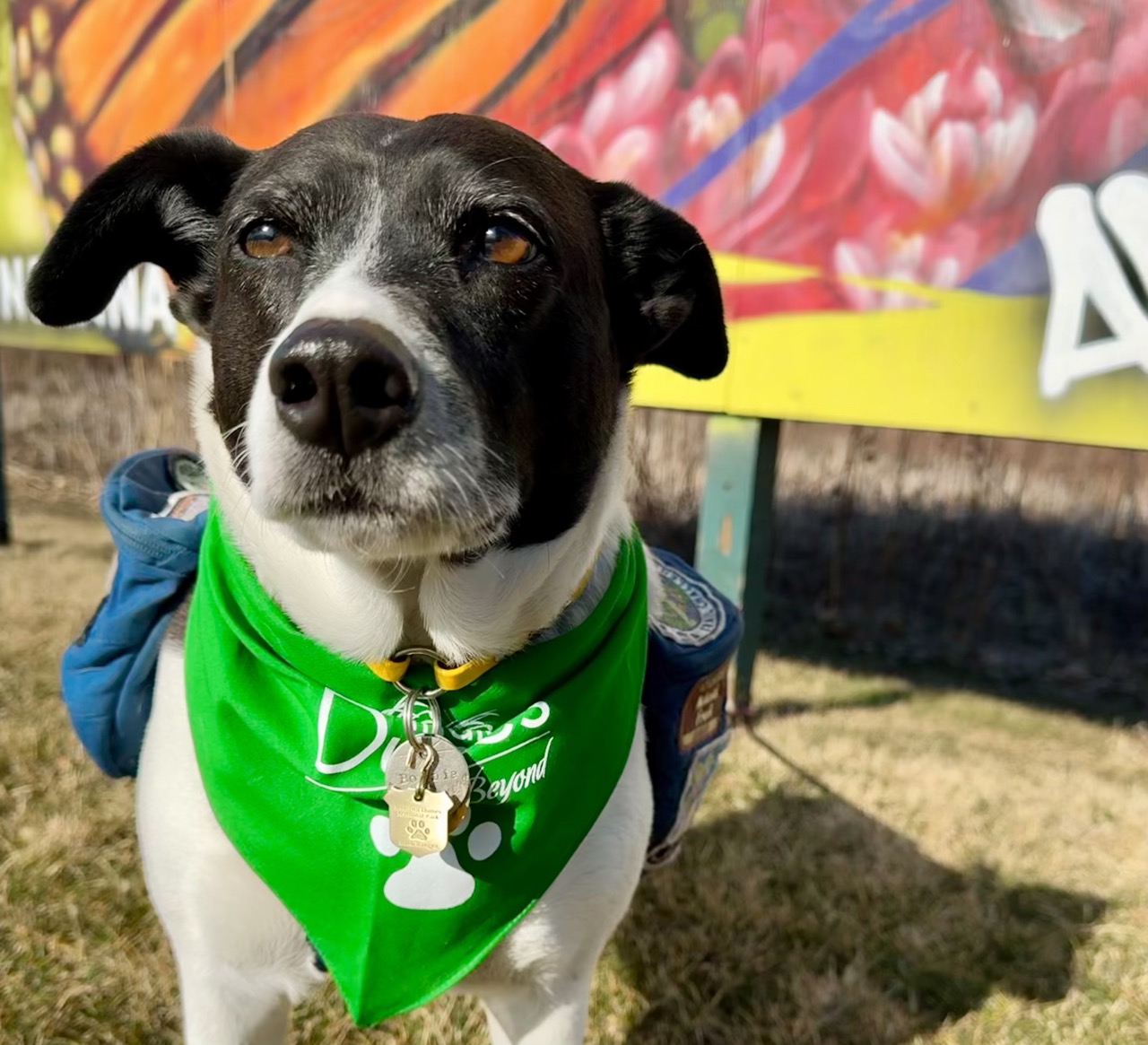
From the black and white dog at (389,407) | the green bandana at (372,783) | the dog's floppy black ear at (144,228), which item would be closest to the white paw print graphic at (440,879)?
the green bandana at (372,783)

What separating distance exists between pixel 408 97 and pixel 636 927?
9.45ft

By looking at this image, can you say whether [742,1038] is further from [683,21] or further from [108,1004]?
[683,21]

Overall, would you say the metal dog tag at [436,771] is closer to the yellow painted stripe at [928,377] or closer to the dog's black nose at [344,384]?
the dog's black nose at [344,384]

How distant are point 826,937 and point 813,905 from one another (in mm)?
129

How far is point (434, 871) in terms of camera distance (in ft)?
4.76

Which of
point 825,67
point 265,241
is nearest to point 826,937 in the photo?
point 265,241

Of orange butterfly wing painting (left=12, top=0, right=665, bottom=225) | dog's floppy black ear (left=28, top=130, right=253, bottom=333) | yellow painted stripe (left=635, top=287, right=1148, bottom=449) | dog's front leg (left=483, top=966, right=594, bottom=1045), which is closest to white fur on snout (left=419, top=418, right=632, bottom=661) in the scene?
dog's front leg (left=483, top=966, right=594, bottom=1045)

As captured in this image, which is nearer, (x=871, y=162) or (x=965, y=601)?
(x=871, y=162)

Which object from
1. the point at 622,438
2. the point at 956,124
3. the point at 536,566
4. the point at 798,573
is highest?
the point at 956,124

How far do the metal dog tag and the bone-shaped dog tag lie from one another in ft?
0.04

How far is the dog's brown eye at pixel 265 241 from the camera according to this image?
1.36 meters

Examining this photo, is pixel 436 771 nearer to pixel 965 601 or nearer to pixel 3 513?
pixel 965 601

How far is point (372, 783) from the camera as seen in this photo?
1412mm

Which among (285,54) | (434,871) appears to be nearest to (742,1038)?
(434,871)
